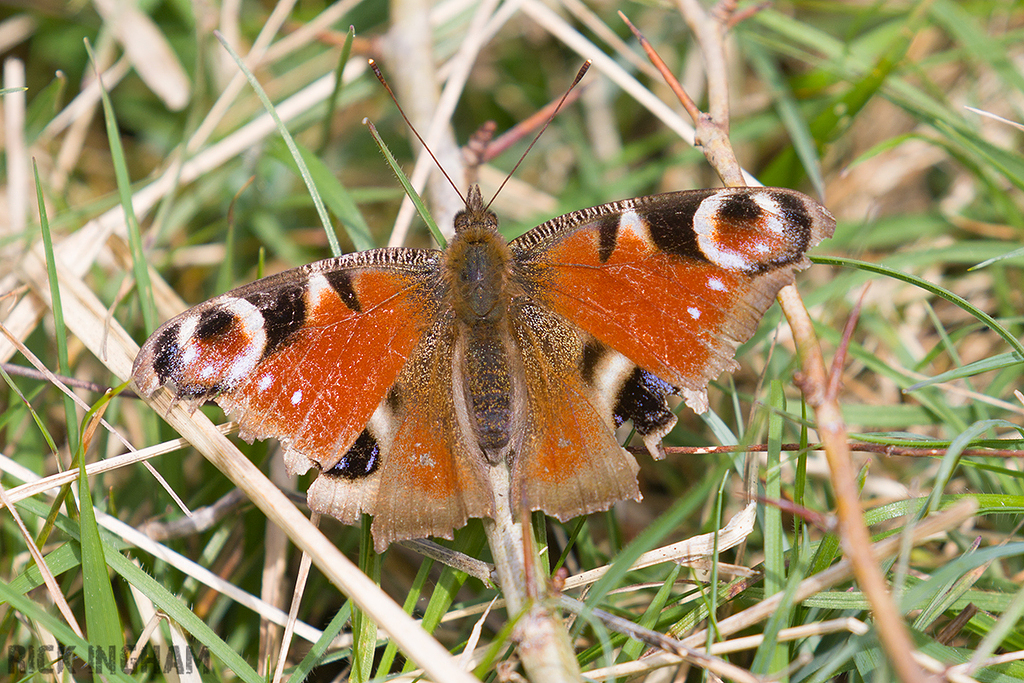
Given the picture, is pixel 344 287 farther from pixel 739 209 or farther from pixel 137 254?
pixel 739 209

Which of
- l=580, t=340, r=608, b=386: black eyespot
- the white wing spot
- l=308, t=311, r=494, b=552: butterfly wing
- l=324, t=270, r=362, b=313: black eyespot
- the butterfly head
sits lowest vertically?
l=308, t=311, r=494, b=552: butterfly wing

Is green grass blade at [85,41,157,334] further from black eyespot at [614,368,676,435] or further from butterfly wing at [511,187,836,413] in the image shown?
black eyespot at [614,368,676,435]

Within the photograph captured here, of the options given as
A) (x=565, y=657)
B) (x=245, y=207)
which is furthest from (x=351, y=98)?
(x=565, y=657)

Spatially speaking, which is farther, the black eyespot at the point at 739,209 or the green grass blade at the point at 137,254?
the green grass blade at the point at 137,254

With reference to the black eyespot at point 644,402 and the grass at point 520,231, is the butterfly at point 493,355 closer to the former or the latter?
the black eyespot at point 644,402

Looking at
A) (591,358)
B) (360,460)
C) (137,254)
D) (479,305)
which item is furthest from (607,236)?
(137,254)

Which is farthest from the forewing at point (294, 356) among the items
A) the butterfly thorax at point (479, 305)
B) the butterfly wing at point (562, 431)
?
the butterfly wing at point (562, 431)

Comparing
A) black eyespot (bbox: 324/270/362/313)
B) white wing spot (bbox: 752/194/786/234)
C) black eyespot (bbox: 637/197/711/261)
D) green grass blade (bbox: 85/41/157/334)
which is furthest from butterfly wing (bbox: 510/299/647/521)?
green grass blade (bbox: 85/41/157/334)
